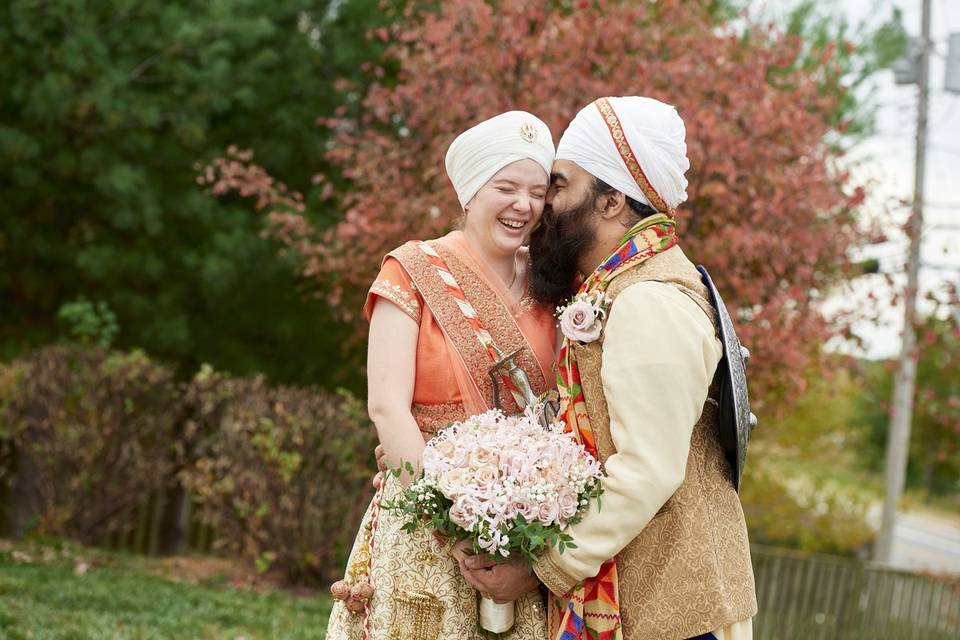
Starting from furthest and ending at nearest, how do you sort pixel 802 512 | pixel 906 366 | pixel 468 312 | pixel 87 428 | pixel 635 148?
pixel 802 512
pixel 906 366
pixel 87 428
pixel 468 312
pixel 635 148

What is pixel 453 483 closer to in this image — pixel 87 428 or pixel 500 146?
pixel 500 146

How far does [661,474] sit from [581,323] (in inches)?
15.4

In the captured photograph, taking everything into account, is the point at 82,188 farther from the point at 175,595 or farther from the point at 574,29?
the point at 574,29

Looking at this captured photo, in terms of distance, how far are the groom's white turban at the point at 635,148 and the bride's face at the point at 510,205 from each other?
0.59 feet

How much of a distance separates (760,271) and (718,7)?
4.25 metres

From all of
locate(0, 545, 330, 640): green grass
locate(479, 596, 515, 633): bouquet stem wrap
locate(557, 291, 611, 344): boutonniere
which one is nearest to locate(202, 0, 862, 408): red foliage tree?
locate(0, 545, 330, 640): green grass

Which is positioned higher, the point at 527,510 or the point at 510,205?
the point at 510,205

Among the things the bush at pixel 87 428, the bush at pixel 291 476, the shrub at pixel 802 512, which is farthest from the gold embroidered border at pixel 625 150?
the shrub at pixel 802 512

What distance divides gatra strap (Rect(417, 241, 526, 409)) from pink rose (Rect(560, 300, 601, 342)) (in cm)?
32

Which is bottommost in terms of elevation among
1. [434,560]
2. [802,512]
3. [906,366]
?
[802,512]

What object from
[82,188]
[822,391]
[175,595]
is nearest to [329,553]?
[175,595]

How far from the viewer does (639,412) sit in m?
2.29

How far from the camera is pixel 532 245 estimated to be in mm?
2801

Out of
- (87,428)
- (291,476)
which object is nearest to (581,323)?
(291,476)
